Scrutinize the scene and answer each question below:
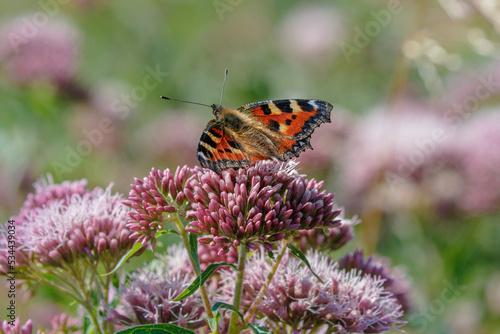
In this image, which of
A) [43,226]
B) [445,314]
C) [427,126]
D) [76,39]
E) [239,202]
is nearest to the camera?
[239,202]

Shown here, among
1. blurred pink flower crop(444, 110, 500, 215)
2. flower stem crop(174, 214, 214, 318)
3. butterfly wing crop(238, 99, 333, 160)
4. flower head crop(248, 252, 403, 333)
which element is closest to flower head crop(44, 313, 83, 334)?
flower stem crop(174, 214, 214, 318)

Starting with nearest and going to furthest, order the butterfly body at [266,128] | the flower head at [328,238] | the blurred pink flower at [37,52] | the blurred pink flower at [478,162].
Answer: the butterfly body at [266,128] < the flower head at [328,238] < the blurred pink flower at [478,162] < the blurred pink flower at [37,52]

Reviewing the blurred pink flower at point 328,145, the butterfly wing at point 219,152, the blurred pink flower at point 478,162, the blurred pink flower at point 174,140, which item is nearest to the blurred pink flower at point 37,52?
the blurred pink flower at point 174,140

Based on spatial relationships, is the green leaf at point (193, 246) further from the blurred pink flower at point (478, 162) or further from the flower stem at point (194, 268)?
the blurred pink flower at point (478, 162)

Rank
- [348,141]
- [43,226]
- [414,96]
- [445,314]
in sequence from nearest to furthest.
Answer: [43,226]
[445,314]
[348,141]
[414,96]

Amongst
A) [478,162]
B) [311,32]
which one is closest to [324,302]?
[478,162]

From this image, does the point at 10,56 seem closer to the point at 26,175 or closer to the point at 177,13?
the point at 26,175

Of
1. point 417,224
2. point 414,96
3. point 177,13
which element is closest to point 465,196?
point 417,224

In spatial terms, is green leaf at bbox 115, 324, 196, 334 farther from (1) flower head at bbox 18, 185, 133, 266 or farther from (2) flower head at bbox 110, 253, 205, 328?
(1) flower head at bbox 18, 185, 133, 266
